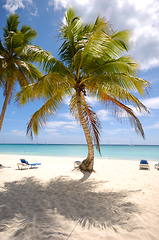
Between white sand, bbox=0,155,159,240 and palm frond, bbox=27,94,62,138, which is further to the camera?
palm frond, bbox=27,94,62,138

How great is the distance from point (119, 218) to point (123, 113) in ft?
12.7

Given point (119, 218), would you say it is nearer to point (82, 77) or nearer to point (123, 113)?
point (123, 113)

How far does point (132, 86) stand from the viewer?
5531 millimetres

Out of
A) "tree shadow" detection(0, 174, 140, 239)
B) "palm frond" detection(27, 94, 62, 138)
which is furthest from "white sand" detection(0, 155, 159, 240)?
"palm frond" detection(27, 94, 62, 138)

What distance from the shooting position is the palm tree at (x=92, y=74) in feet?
17.4

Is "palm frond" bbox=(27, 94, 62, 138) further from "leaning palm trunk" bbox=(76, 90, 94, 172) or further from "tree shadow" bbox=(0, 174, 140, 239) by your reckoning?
"tree shadow" bbox=(0, 174, 140, 239)

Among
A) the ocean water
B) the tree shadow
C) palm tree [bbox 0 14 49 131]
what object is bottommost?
the ocean water

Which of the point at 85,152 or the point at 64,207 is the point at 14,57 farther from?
the point at 85,152

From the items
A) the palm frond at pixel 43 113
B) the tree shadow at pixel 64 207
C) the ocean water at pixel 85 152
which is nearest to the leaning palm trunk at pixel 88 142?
the ocean water at pixel 85 152

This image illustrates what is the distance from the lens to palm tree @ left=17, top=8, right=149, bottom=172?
5.29 m

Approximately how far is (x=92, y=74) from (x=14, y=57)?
19.6 ft

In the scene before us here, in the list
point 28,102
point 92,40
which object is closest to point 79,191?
point 92,40

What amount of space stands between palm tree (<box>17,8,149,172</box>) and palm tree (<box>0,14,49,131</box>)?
2196 mm

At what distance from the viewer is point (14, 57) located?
9.43m
